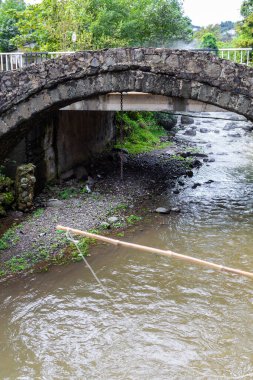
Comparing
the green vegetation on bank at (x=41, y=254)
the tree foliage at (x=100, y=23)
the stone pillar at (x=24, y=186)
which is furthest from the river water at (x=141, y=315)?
the tree foliage at (x=100, y=23)

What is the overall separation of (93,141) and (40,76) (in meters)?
7.82

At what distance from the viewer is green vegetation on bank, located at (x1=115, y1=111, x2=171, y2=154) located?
18.6 metres

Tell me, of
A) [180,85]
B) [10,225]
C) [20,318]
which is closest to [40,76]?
[180,85]

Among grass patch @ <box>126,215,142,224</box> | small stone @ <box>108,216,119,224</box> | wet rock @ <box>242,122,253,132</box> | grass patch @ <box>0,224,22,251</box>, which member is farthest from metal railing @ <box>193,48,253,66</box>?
wet rock @ <box>242,122,253,132</box>

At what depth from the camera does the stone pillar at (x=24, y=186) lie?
11078 mm

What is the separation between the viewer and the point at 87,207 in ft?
38.0

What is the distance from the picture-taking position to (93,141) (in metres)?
16.5

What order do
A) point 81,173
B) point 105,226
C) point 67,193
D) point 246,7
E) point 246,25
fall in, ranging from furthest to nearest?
point 246,7, point 246,25, point 81,173, point 67,193, point 105,226

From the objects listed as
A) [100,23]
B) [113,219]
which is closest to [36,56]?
[100,23]

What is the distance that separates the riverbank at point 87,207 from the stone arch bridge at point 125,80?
256 cm

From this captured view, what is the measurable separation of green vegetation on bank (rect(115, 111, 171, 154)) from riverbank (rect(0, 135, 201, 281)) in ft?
4.48

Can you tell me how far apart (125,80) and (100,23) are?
35.4ft

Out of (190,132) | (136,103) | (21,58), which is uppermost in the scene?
(21,58)

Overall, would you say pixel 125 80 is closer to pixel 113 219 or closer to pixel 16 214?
pixel 113 219
